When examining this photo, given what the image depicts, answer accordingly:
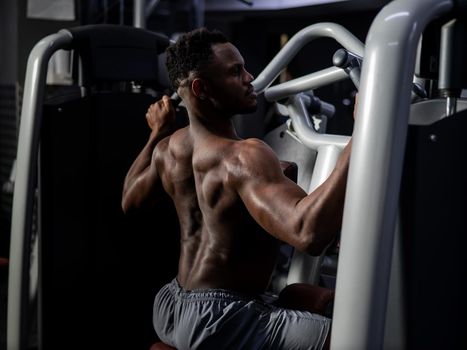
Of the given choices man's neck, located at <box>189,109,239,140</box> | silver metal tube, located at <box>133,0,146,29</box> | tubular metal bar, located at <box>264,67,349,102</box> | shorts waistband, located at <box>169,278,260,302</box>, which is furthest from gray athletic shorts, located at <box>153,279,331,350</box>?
silver metal tube, located at <box>133,0,146,29</box>

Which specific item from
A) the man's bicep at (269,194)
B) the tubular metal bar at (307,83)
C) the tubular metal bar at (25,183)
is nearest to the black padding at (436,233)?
the man's bicep at (269,194)

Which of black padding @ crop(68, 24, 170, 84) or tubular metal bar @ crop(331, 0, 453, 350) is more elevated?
black padding @ crop(68, 24, 170, 84)

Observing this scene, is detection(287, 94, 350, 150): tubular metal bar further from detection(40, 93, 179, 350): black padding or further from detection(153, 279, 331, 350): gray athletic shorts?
detection(153, 279, 331, 350): gray athletic shorts

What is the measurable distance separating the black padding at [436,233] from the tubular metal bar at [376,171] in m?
0.06

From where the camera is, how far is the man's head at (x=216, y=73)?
1.44 meters

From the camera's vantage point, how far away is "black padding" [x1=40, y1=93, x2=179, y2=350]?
1.82 m

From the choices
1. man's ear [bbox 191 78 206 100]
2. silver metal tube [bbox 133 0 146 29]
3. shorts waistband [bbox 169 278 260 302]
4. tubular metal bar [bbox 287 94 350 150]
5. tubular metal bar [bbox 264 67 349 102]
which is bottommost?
shorts waistband [bbox 169 278 260 302]

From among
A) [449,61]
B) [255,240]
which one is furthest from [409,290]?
[255,240]

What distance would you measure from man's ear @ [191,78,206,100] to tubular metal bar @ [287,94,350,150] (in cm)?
61

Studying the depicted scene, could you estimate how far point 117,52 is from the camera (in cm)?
189

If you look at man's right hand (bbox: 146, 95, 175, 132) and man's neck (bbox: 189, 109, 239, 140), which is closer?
man's neck (bbox: 189, 109, 239, 140)

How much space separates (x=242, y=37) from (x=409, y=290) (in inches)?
211

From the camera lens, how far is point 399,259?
96 centimetres

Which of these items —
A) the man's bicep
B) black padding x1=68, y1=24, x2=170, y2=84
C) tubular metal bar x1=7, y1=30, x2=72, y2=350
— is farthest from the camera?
black padding x1=68, y1=24, x2=170, y2=84
